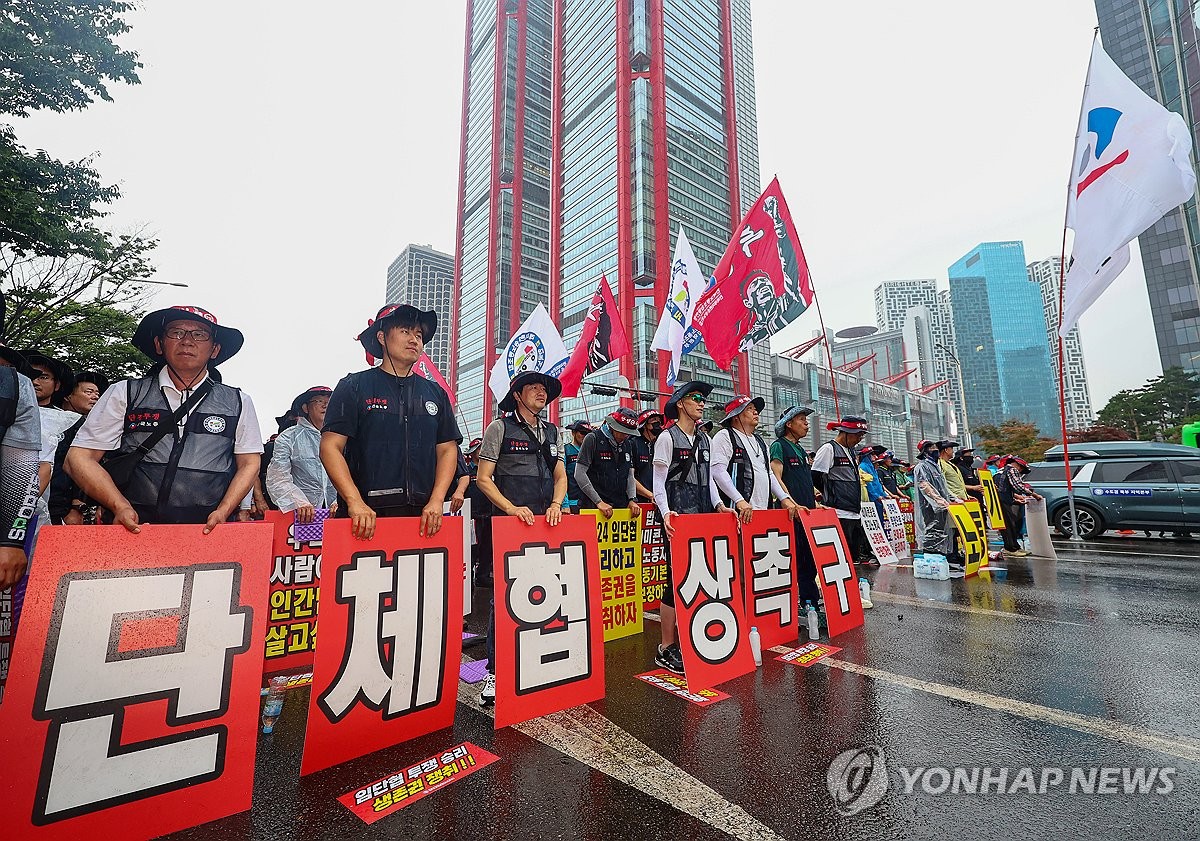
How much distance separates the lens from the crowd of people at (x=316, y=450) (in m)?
2.38

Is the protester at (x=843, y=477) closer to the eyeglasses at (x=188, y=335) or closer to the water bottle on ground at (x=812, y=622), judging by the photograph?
the water bottle on ground at (x=812, y=622)

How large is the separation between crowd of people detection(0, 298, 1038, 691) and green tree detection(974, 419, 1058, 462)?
3871 centimetres

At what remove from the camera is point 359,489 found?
9.17 feet

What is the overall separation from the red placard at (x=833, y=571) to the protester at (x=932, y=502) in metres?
3.64

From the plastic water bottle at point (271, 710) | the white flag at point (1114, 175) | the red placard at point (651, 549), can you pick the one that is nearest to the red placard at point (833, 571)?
the red placard at point (651, 549)

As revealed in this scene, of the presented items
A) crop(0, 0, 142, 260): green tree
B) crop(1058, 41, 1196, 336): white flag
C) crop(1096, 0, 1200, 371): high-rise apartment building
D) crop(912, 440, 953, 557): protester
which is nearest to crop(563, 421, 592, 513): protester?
crop(912, 440, 953, 557): protester

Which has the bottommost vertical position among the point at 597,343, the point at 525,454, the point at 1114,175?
the point at 525,454

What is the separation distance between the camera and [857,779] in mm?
2148

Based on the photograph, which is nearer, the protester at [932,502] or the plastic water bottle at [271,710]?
the plastic water bottle at [271,710]

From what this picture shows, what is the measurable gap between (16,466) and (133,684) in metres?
1.17

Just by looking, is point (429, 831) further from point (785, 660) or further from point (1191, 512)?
point (1191, 512)

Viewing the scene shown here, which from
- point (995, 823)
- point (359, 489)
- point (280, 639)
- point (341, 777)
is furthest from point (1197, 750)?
point (280, 639)

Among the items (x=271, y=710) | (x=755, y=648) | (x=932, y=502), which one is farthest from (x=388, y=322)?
(x=932, y=502)

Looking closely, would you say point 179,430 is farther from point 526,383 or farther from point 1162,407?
point 1162,407
